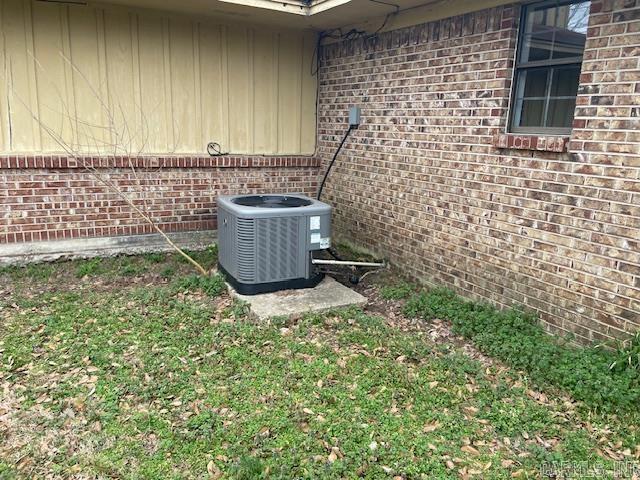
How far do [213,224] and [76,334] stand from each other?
250cm

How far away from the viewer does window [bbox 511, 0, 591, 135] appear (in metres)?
3.50

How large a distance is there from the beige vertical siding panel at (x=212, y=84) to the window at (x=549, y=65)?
331 cm

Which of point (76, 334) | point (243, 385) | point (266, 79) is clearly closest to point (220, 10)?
point (266, 79)

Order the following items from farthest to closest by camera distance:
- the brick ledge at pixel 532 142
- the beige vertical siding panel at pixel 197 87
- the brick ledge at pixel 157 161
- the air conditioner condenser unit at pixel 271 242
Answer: the beige vertical siding panel at pixel 197 87 < the brick ledge at pixel 157 161 < the air conditioner condenser unit at pixel 271 242 < the brick ledge at pixel 532 142

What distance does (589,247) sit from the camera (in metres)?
3.36

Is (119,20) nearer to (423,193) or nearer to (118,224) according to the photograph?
(118,224)

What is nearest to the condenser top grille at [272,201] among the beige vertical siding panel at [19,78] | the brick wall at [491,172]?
the brick wall at [491,172]

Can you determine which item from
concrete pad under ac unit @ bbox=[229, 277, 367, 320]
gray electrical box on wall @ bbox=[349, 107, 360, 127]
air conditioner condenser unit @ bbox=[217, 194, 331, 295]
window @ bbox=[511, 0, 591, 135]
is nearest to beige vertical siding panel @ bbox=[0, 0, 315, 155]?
gray electrical box on wall @ bbox=[349, 107, 360, 127]

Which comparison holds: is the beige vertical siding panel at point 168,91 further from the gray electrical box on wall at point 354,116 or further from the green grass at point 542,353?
the green grass at point 542,353

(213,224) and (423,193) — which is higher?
(423,193)

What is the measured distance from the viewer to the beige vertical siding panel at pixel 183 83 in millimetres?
5355

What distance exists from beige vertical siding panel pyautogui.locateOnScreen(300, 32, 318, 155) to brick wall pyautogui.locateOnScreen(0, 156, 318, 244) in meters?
0.24

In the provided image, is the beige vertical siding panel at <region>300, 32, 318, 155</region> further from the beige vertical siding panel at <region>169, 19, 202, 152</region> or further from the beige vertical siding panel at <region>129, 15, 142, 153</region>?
the beige vertical siding panel at <region>129, 15, 142, 153</region>

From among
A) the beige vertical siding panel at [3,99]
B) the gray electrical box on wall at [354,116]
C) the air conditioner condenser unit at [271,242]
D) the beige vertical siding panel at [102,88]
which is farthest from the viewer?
the gray electrical box on wall at [354,116]
